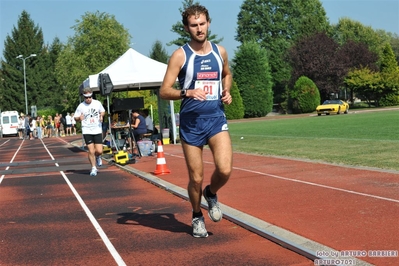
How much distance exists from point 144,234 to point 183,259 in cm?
143

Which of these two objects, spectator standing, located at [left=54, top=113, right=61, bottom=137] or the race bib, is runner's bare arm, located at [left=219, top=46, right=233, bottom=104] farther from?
spectator standing, located at [left=54, top=113, right=61, bottom=137]

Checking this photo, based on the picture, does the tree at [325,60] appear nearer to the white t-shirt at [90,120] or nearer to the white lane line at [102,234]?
the white t-shirt at [90,120]

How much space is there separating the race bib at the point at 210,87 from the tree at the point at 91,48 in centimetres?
5642

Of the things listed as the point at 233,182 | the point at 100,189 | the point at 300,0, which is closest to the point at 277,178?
the point at 233,182

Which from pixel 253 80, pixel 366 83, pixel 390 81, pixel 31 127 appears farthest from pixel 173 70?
pixel 366 83

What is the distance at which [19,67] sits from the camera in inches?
3750

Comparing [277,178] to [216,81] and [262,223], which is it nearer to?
[262,223]

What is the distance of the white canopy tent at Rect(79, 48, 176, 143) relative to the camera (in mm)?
23458

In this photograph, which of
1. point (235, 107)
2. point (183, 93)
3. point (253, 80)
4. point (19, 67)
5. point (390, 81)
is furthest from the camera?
point (19, 67)

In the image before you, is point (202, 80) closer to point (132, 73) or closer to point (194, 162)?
point (194, 162)

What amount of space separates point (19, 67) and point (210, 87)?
93363mm

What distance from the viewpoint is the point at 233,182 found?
11.8 m

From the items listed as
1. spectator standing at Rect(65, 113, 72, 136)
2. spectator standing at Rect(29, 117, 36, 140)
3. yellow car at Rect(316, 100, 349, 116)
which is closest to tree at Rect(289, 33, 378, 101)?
yellow car at Rect(316, 100, 349, 116)

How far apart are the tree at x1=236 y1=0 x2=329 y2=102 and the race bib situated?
89179 mm
